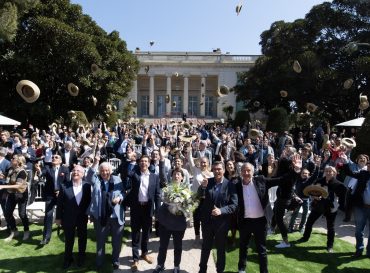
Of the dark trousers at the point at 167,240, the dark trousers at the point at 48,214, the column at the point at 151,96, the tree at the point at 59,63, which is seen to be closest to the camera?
the dark trousers at the point at 167,240

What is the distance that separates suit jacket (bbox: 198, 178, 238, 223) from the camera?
17.4ft

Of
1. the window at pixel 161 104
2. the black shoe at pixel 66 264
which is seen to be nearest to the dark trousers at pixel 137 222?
the black shoe at pixel 66 264

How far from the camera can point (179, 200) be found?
209 inches

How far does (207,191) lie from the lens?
17.7 feet

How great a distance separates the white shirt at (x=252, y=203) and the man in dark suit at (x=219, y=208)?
0.62ft

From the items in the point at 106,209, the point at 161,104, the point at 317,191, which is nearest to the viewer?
the point at 106,209

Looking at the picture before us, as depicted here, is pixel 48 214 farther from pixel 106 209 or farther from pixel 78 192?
pixel 106 209

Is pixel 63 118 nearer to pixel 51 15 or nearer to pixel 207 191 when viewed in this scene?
pixel 51 15

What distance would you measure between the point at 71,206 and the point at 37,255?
58.9 inches

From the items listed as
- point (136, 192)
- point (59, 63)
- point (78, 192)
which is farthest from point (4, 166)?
point (59, 63)

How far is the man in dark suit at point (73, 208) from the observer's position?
19.3ft

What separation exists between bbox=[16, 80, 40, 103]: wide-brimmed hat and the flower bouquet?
5301 millimetres

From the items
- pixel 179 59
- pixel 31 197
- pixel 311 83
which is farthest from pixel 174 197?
pixel 179 59

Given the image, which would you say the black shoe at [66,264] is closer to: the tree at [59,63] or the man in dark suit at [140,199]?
the man in dark suit at [140,199]
